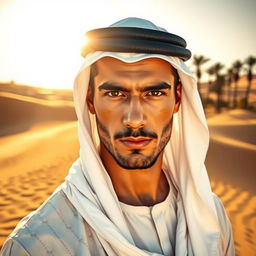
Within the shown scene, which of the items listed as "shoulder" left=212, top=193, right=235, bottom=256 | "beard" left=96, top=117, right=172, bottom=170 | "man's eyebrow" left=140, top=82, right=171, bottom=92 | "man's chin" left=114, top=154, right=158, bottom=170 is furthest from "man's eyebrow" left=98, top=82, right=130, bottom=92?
"shoulder" left=212, top=193, right=235, bottom=256

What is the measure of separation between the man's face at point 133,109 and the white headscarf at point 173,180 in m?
0.08

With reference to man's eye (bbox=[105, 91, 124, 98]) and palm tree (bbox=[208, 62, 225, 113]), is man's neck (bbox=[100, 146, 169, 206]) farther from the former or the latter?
palm tree (bbox=[208, 62, 225, 113])

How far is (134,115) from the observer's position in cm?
148

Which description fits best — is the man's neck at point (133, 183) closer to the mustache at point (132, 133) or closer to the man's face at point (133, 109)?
the man's face at point (133, 109)

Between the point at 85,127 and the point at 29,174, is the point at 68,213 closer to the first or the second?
the point at 85,127

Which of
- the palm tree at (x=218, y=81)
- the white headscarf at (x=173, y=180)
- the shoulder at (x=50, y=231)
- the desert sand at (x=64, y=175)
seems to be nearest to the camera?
the shoulder at (x=50, y=231)

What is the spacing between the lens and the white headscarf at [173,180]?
1391 millimetres

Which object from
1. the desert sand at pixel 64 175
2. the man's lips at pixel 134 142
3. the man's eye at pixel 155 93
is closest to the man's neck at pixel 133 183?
the man's lips at pixel 134 142

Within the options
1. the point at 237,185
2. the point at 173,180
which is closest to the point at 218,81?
the point at 237,185

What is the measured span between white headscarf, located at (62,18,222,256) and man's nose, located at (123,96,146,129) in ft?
0.76

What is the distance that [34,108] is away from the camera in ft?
76.6

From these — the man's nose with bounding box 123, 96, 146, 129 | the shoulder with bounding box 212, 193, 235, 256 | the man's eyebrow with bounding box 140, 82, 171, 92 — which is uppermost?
the man's eyebrow with bounding box 140, 82, 171, 92

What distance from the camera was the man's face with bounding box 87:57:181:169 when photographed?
1.50m

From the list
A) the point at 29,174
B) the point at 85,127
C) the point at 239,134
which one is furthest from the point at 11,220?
the point at 239,134
